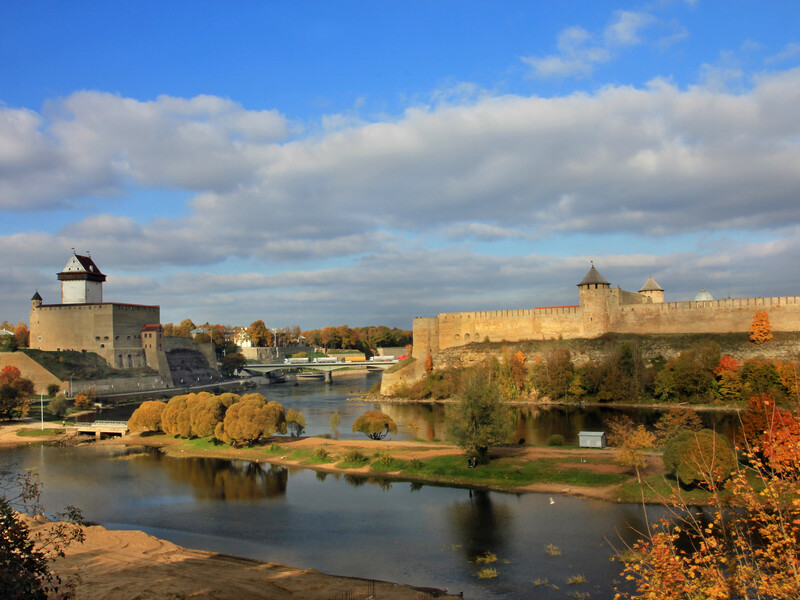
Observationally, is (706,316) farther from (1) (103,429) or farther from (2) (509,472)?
(1) (103,429)

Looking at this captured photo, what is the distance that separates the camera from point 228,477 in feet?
80.4

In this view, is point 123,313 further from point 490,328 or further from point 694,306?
point 694,306

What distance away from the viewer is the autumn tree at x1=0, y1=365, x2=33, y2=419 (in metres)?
41.8

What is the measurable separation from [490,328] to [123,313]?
127 ft

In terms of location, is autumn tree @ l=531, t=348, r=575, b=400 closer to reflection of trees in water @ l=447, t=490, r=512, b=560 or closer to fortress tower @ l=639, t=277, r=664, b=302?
fortress tower @ l=639, t=277, r=664, b=302

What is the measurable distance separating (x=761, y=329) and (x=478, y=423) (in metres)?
30.3

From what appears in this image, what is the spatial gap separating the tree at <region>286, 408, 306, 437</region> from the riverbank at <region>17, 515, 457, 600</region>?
15.0 metres

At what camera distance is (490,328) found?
190 ft

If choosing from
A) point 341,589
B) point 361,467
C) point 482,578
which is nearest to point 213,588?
point 341,589

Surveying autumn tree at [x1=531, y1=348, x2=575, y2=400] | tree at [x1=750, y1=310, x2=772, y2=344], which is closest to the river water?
autumn tree at [x1=531, y1=348, x2=575, y2=400]

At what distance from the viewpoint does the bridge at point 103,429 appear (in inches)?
1427

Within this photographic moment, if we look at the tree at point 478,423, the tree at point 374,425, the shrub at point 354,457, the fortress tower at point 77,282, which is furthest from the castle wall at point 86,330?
the tree at point 478,423

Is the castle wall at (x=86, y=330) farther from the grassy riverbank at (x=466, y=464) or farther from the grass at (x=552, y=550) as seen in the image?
the grass at (x=552, y=550)

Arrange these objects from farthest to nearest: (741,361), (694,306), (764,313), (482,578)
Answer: (694,306) → (764,313) → (741,361) → (482,578)
